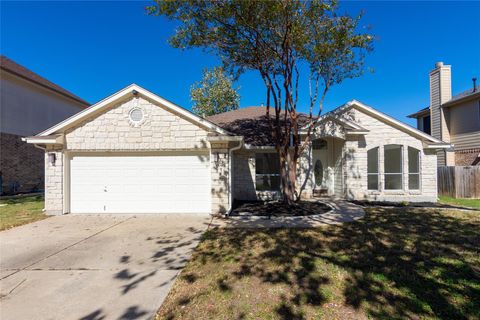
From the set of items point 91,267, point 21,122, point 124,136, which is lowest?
point 91,267

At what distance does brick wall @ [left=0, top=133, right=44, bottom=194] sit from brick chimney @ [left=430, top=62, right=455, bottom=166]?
2716cm

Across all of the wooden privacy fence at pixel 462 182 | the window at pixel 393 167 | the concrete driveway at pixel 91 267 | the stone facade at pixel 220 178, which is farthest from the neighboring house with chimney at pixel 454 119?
the concrete driveway at pixel 91 267

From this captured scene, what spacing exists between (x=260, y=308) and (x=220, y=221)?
456cm

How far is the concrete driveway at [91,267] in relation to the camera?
3221 mm

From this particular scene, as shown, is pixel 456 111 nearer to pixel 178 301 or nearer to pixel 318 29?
pixel 318 29

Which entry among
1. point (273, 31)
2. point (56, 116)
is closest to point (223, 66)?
point (273, 31)

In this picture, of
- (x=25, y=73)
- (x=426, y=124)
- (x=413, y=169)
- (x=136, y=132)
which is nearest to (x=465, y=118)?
(x=426, y=124)

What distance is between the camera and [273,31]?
27.8 feet

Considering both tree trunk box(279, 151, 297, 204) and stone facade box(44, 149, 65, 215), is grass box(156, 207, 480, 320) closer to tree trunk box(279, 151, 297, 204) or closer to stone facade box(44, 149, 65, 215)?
tree trunk box(279, 151, 297, 204)

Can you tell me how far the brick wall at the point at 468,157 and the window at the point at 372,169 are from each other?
8.36 metres

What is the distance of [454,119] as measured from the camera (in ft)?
52.8

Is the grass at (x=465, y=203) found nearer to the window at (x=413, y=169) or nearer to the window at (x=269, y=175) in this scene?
the window at (x=413, y=169)

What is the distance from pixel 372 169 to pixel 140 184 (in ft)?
33.7

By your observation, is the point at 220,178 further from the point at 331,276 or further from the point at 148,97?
the point at 331,276
